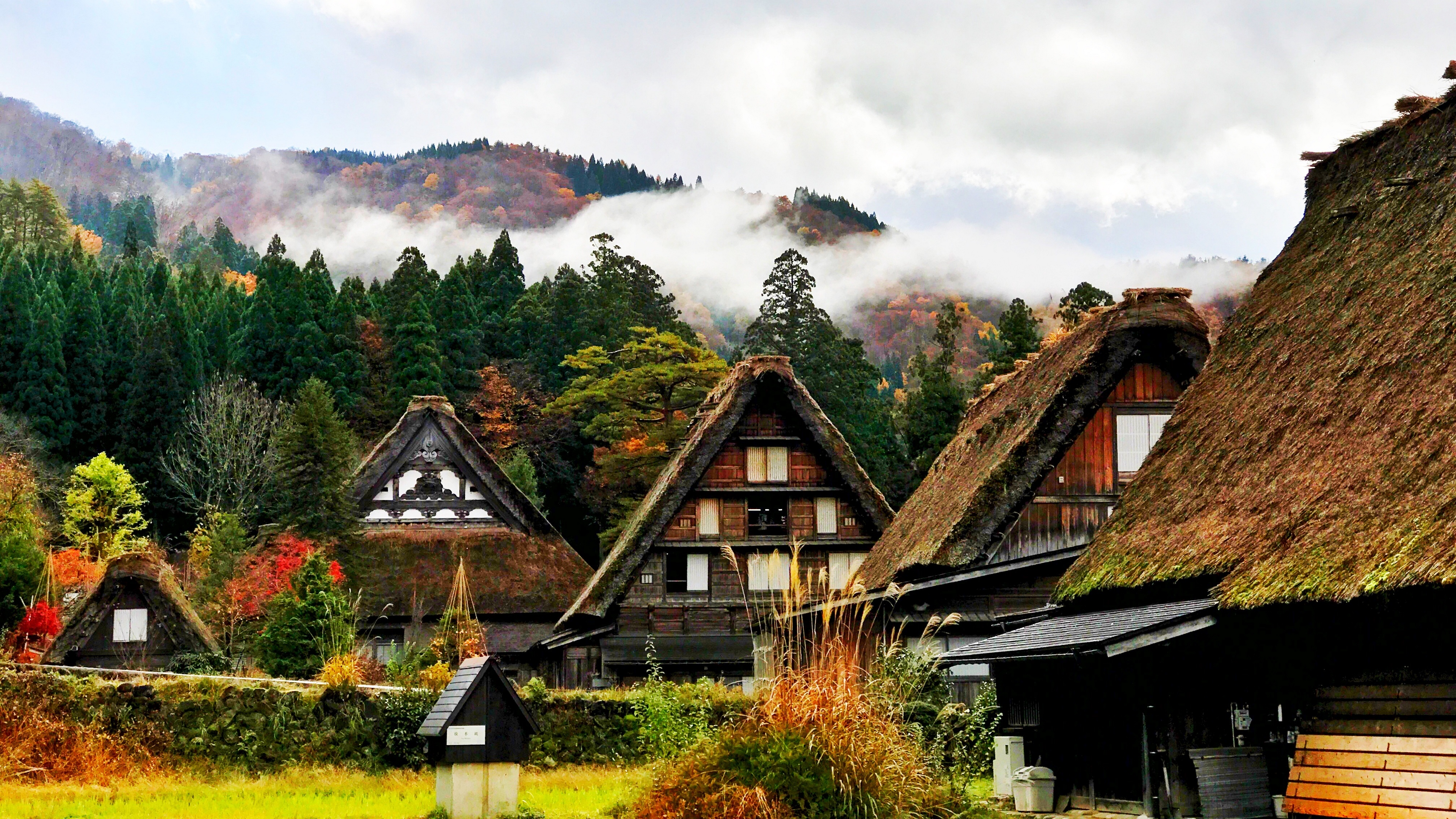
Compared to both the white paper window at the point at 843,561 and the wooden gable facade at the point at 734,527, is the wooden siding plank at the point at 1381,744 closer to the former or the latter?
the wooden gable facade at the point at 734,527

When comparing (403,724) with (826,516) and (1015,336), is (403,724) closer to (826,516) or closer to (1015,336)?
(826,516)

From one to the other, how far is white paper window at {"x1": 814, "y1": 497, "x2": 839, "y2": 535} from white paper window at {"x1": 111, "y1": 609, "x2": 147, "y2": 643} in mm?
13816

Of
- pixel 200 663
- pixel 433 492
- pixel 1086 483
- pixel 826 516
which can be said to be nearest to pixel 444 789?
pixel 1086 483

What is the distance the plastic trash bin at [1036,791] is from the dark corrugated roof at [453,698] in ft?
18.6

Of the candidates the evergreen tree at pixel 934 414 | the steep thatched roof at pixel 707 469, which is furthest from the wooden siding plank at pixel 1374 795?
the evergreen tree at pixel 934 414

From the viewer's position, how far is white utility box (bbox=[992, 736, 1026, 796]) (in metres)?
16.4

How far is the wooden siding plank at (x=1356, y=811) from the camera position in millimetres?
10852

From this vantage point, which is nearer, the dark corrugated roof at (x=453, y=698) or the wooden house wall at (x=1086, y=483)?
the dark corrugated roof at (x=453, y=698)

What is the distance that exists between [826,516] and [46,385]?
141ft

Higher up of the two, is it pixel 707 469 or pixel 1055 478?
pixel 707 469

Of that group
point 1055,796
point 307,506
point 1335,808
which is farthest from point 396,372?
point 1335,808

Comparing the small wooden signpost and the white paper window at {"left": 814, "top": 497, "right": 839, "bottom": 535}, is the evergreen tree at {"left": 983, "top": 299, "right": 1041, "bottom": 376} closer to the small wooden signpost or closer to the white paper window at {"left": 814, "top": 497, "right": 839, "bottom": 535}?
the white paper window at {"left": 814, "top": 497, "right": 839, "bottom": 535}

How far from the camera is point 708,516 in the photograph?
Answer: 29.0m

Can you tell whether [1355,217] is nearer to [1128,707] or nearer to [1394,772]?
[1128,707]
